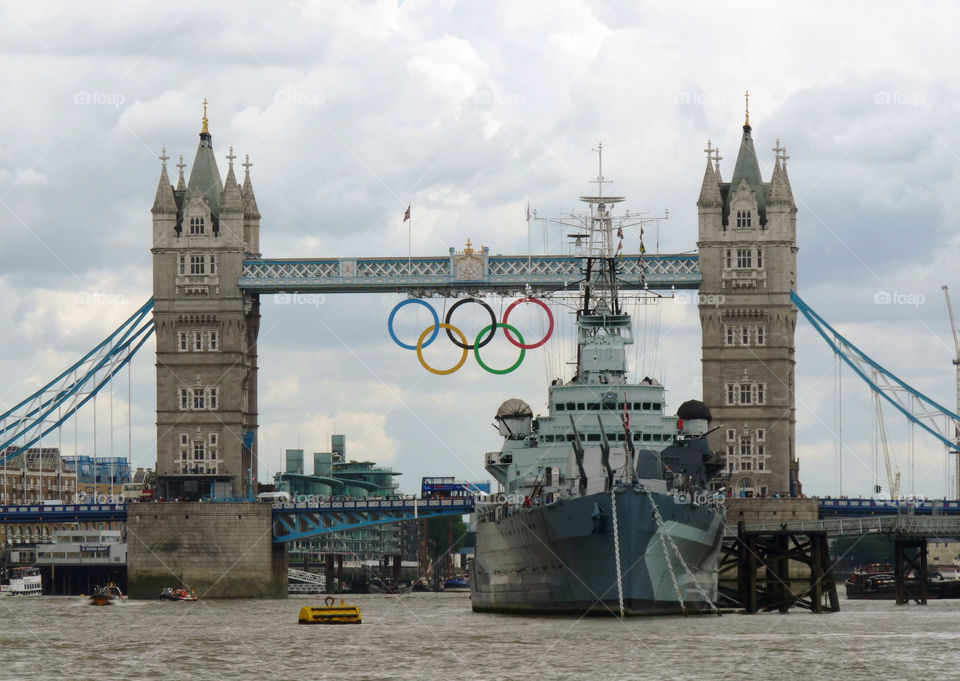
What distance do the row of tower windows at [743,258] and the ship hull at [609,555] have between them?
59.0 m

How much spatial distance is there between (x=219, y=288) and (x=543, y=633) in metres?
78.9

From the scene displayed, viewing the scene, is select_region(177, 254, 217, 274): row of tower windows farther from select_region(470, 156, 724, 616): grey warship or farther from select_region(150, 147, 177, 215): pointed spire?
select_region(470, 156, 724, 616): grey warship

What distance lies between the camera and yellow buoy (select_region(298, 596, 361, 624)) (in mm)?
98750

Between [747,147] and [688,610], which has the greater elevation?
[747,147]

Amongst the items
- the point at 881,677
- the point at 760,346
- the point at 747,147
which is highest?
the point at 747,147

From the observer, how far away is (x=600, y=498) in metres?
86.8

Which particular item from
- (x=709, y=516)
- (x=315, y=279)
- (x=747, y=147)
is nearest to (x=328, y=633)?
(x=709, y=516)

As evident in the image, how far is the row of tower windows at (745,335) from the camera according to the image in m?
152

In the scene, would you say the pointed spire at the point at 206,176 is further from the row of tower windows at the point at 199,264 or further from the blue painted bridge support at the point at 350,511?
the blue painted bridge support at the point at 350,511

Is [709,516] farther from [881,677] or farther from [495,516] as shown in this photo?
[881,677]

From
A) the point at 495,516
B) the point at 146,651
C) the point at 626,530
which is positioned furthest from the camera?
the point at 495,516

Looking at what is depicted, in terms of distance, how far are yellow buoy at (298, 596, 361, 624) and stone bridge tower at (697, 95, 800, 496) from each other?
57708 mm

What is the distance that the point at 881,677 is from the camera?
213ft
